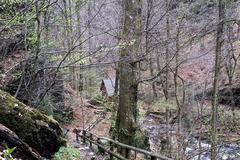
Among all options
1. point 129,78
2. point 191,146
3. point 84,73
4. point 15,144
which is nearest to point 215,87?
point 129,78

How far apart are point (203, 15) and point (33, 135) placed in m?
11.5

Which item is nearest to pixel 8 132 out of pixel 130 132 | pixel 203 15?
pixel 130 132

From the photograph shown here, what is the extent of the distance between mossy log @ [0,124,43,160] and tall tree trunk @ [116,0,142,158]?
14.6 ft

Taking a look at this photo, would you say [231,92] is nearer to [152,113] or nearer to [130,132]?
[152,113]

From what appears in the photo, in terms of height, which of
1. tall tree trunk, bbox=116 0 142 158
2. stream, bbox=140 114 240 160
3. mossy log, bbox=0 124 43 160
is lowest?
stream, bbox=140 114 240 160

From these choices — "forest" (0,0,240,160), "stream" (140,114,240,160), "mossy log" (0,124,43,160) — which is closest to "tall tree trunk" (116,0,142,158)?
"forest" (0,0,240,160)

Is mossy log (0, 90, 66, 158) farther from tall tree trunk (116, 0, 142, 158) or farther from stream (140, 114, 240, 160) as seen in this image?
stream (140, 114, 240, 160)

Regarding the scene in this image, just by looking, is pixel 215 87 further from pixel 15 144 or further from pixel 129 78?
pixel 15 144

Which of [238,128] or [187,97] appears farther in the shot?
[187,97]

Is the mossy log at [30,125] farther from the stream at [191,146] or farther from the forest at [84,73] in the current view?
the stream at [191,146]

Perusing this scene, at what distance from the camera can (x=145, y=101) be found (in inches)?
910

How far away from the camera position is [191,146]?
1703 cm

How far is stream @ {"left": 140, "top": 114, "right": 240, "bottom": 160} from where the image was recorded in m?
13.8

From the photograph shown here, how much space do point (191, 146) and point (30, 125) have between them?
483 inches
